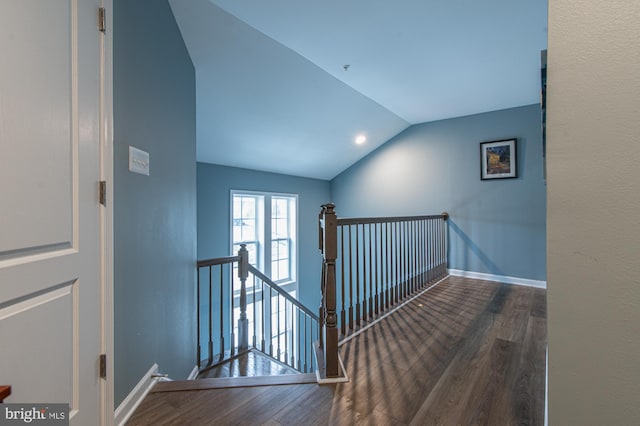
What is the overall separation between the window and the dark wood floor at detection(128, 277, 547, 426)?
2.83m

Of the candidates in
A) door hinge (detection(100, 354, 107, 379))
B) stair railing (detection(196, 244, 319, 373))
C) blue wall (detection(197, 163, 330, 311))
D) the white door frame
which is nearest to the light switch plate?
the white door frame

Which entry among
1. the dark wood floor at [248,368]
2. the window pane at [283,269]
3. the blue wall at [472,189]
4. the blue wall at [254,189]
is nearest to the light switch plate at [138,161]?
the dark wood floor at [248,368]

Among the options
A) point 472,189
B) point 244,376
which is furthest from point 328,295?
point 472,189

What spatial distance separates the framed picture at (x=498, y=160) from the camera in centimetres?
386

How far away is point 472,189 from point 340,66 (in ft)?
9.08

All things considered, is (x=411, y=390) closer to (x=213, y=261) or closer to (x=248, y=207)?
(x=213, y=261)

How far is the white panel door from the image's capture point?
0.80 metres

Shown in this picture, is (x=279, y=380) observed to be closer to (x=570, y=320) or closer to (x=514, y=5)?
(x=570, y=320)

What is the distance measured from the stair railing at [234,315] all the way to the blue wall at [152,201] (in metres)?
0.26

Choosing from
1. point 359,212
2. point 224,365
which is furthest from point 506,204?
point 224,365

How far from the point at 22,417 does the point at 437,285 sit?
389 cm

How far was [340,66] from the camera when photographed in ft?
9.46

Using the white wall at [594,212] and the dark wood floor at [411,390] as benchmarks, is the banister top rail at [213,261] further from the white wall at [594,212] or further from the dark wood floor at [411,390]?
the white wall at [594,212]

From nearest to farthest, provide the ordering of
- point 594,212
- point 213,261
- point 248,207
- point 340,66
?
point 594,212
point 213,261
point 340,66
point 248,207
